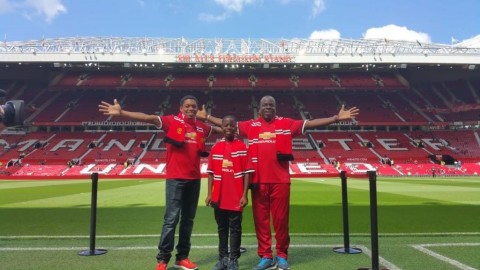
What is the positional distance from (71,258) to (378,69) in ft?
167

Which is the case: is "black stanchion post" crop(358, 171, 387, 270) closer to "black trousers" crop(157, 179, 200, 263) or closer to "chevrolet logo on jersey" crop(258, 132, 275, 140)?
"chevrolet logo on jersey" crop(258, 132, 275, 140)

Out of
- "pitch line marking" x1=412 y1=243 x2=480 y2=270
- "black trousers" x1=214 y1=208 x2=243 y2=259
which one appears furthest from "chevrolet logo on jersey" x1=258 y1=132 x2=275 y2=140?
"pitch line marking" x1=412 y1=243 x2=480 y2=270

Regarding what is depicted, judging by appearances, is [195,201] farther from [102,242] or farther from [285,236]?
[102,242]

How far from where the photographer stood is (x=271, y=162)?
16.2 feet

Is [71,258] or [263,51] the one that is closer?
[71,258]

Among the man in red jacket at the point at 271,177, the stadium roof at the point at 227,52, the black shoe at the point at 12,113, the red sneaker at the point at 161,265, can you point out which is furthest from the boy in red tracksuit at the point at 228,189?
the stadium roof at the point at 227,52

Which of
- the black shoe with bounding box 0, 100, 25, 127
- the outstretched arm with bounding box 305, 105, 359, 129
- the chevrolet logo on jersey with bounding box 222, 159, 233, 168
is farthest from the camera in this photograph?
the outstretched arm with bounding box 305, 105, 359, 129

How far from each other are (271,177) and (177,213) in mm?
1316

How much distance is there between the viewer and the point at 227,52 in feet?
141

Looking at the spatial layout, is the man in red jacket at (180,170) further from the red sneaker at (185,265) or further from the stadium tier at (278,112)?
the stadium tier at (278,112)

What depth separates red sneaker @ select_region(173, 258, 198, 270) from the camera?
4.72 m

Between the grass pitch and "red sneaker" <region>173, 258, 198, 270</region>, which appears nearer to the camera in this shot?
"red sneaker" <region>173, 258, 198, 270</region>

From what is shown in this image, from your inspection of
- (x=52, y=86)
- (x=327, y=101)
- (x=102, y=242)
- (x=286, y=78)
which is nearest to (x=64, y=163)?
(x=52, y=86)

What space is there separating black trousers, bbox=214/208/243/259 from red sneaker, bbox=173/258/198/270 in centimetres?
38
